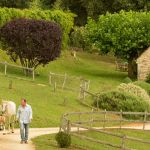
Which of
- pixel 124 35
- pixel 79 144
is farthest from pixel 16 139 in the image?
pixel 124 35

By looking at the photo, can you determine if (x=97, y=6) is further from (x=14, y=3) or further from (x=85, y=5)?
(x=14, y=3)

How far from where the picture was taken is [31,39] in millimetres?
62188

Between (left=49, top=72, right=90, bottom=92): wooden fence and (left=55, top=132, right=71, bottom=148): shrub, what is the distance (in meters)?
22.6

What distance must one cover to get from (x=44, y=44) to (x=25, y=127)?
3215cm

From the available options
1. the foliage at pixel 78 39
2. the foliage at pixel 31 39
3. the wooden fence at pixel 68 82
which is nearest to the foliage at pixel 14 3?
the foliage at pixel 78 39

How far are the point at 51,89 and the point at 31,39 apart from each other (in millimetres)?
9886

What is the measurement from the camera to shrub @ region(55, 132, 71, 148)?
30.4 metres

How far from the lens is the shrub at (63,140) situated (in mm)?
30445

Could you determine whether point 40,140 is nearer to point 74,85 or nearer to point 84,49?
point 74,85

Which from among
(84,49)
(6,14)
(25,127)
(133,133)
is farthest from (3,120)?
(84,49)

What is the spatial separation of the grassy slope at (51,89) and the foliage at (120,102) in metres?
2.19

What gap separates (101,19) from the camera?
249ft

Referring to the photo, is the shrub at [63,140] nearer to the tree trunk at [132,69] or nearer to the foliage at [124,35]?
the foliage at [124,35]

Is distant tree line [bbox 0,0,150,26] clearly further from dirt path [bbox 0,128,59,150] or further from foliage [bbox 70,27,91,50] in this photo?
dirt path [bbox 0,128,59,150]
